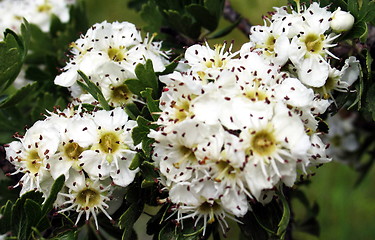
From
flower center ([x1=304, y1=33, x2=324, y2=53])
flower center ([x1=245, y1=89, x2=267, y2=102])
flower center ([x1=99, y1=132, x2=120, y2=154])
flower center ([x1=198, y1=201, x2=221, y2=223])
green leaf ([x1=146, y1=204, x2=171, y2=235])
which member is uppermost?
flower center ([x1=245, y1=89, x2=267, y2=102])

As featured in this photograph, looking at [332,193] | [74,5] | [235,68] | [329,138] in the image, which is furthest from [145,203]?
[332,193]

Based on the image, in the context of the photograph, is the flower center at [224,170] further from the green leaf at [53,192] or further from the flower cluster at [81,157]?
the green leaf at [53,192]

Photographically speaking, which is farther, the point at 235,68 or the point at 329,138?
the point at 329,138

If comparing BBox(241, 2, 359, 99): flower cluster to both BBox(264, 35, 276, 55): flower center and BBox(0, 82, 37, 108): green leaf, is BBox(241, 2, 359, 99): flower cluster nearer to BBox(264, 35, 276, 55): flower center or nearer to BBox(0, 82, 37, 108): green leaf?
BBox(264, 35, 276, 55): flower center

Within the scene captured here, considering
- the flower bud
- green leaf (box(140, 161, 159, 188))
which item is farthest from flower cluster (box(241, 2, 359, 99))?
green leaf (box(140, 161, 159, 188))

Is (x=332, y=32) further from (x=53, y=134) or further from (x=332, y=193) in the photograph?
(x=332, y=193)

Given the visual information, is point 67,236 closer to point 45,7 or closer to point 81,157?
point 81,157

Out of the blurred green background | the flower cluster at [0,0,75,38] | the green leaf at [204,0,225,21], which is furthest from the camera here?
the blurred green background

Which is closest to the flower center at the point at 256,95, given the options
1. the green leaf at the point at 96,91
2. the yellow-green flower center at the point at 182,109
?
the yellow-green flower center at the point at 182,109
